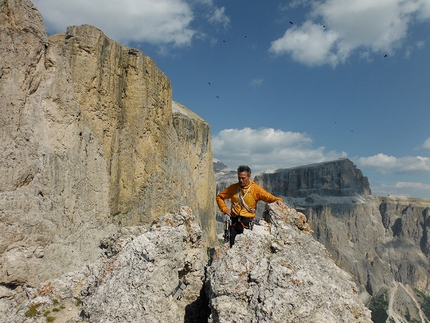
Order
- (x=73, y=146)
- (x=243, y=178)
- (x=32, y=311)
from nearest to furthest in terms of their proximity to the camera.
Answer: (x=243, y=178), (x=32, y=311), (x=73, y=146)

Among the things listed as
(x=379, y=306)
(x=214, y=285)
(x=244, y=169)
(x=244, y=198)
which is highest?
(x=244, y=169)

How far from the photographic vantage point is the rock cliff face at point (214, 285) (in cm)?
456

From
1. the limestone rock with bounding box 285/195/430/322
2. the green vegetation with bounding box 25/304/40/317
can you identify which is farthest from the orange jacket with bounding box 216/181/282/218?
the limestone rock with bounding box 285/195/430/322

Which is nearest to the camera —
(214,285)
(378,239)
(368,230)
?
(214,285)

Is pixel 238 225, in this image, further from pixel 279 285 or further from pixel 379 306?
pixel 379 306

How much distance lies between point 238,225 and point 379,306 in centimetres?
9131

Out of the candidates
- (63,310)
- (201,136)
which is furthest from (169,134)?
(63,310)

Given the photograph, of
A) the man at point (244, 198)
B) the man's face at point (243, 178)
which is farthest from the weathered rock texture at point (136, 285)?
the man's face at point (243, 178)

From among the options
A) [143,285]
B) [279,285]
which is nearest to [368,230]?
[279,285]

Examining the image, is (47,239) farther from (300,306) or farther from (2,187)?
(300,306)

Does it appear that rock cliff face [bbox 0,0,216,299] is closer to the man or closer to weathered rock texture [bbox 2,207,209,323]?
weathered rock texture [bbox 2,207,209,323]

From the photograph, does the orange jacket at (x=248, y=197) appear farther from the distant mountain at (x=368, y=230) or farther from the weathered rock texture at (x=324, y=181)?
the weathered rock texture at (x=324, y=181)

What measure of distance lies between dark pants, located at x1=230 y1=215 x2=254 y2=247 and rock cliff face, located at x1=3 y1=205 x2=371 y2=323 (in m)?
0.23

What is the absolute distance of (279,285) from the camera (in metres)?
4.68
